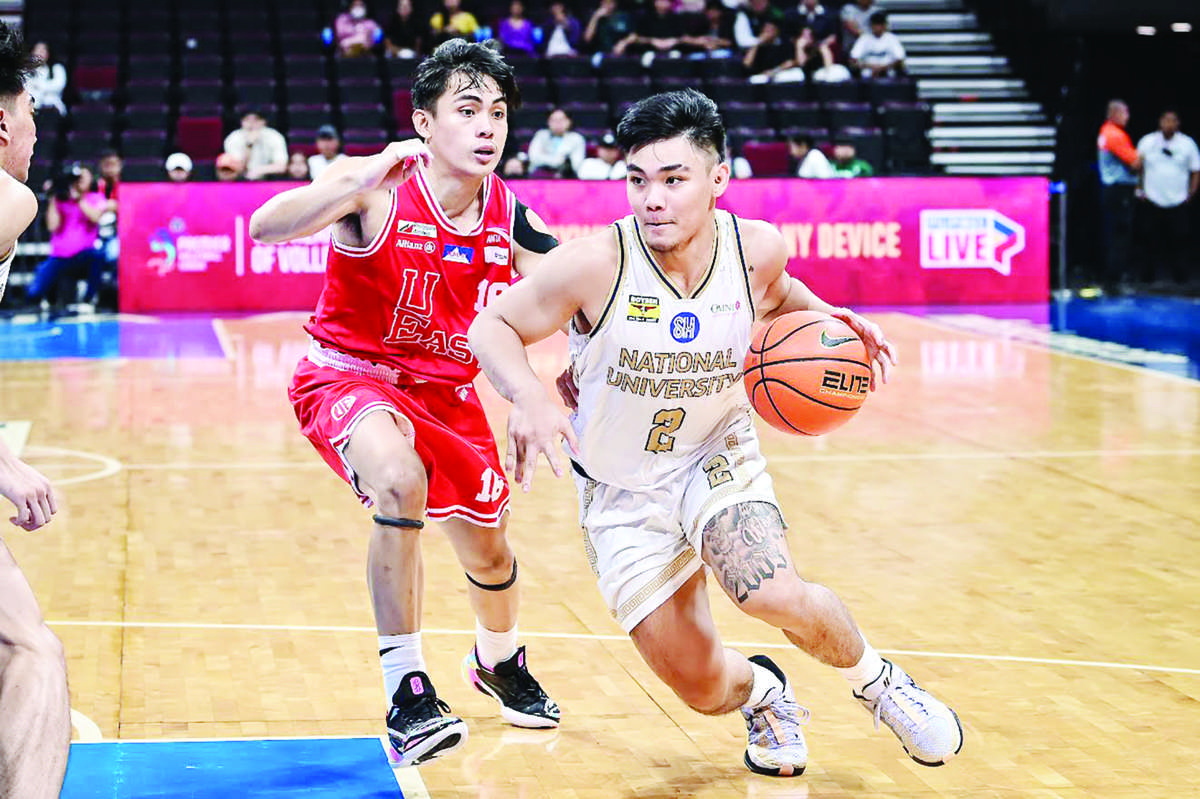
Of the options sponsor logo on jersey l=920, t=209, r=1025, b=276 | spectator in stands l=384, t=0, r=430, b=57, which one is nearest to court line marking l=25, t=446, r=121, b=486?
sponsor logo on jersey l=920, t=209, r=1025, b=276

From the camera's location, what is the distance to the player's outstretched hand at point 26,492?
11.0ft

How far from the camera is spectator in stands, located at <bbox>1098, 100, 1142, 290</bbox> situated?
731 inches

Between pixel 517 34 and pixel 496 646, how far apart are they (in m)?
15.4

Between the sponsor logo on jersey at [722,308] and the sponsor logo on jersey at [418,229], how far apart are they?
914 mm

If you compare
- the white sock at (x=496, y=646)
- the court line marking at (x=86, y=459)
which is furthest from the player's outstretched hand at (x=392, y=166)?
the court line marking at (x=86, y=459)

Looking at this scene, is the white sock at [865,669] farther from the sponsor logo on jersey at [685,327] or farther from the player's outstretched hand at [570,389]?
the player's outstretched hand at [570,389]

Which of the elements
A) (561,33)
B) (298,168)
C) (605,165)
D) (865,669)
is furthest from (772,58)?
(865,669)

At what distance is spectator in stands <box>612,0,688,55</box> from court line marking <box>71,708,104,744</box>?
52.6ft

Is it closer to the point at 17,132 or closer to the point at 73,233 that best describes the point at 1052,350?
the point at 73,233

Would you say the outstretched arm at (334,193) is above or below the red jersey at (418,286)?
above

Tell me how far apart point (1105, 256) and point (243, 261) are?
30.4 feet

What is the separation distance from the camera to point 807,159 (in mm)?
17500

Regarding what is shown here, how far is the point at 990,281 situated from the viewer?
57.1 feet

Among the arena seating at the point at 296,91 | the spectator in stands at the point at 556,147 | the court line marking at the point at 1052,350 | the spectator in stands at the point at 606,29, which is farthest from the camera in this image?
the spectator in stands at the point at 606,29
